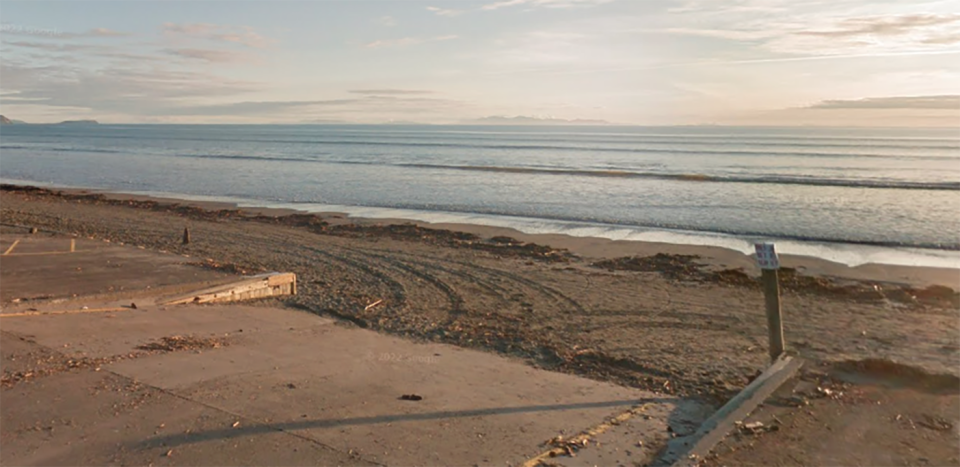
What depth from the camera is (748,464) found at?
5.28 metres

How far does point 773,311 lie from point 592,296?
4449 mm

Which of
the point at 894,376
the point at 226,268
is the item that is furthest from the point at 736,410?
the point at 226,268

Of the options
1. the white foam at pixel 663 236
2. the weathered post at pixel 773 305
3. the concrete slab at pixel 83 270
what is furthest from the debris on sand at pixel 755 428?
the white foam at pixel 663 236

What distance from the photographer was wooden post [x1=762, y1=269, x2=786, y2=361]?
775 cm

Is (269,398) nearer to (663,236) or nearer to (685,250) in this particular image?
(685,250)

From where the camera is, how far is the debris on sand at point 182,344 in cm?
730

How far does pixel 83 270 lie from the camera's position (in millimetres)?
10875

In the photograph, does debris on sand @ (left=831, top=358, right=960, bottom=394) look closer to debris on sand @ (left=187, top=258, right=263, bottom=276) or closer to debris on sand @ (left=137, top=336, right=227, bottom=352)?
debris on sand @ (left=137, top=336, right=227, bottom=352)

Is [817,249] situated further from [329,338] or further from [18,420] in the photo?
[18,420]

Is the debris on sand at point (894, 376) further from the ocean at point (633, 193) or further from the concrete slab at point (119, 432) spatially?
the ocean at point (633, 193)

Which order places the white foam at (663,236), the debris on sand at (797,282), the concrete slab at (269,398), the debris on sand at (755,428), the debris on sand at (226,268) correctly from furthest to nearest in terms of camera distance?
the white foam at (663,236), the debris on sand at (797,282), the debris on sand at (226,268), the debris on sand at (755,428), the concrete slab at (269,398)

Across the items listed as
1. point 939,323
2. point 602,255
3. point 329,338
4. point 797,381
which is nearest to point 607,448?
point 797,381

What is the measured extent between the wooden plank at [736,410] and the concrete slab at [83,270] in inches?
279

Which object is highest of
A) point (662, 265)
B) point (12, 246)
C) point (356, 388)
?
point (12, 246)
